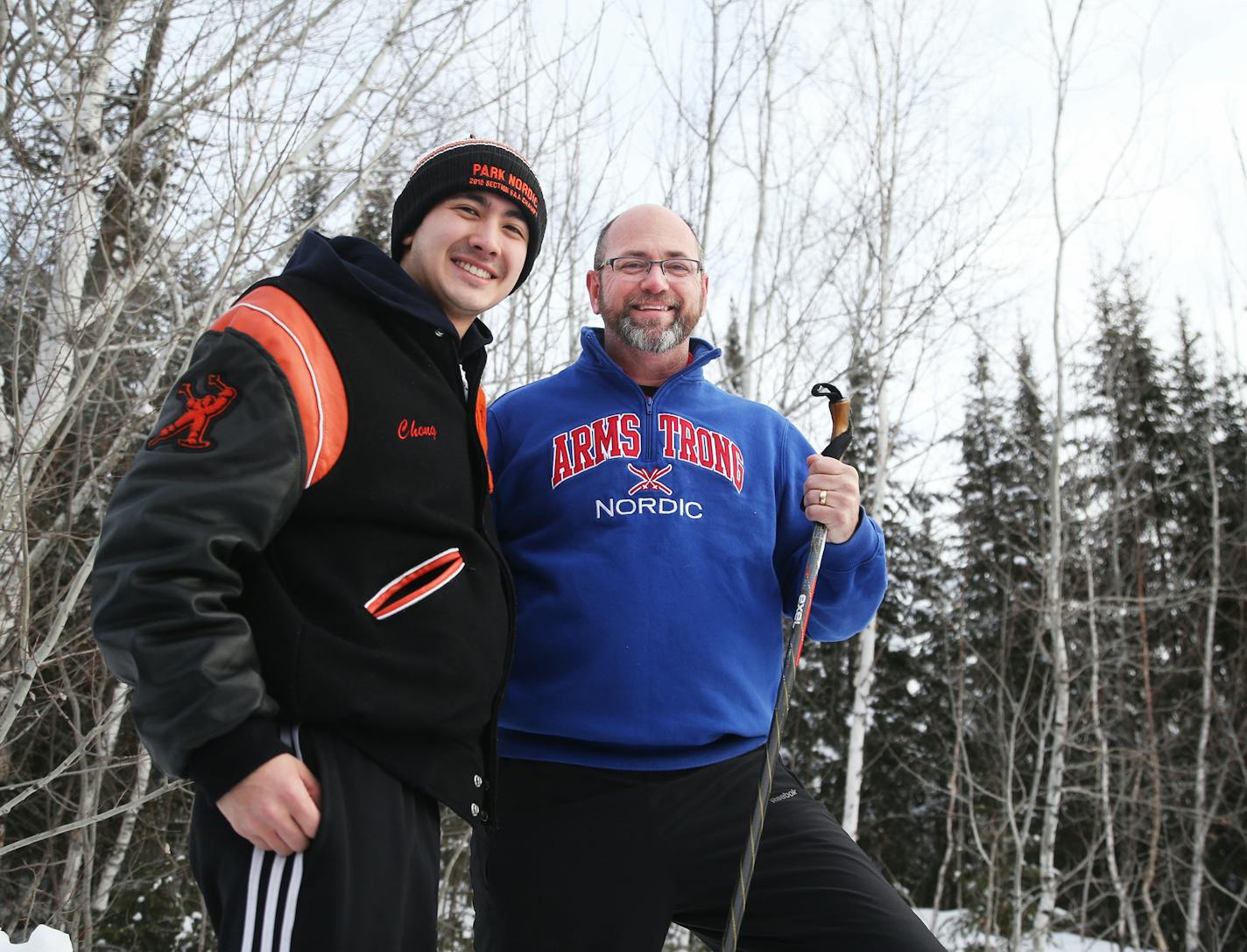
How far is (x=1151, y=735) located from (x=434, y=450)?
12.6 m

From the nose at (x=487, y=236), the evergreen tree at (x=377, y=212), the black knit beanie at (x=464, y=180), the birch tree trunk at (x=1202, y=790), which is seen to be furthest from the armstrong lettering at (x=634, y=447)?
the birch tree trunk at (x=1202, y=790)

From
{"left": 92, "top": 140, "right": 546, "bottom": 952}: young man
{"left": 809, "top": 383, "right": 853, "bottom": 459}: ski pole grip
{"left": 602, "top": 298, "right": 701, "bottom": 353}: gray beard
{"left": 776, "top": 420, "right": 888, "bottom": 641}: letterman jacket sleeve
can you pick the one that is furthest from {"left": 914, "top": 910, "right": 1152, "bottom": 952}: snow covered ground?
{"left": 92, "top": 140, "right": 546, "bottom": 952}: young man

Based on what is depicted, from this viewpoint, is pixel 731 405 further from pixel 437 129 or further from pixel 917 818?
pixel 917 818

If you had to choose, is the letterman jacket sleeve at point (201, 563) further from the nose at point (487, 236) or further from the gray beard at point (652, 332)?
the gray beard at point (652, 332)

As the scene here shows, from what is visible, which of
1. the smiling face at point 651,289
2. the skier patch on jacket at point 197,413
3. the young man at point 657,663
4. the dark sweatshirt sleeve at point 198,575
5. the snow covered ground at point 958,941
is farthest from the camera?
the snow covered ground at point 958,941

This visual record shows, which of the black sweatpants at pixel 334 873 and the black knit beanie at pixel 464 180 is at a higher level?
the black knit beanie at pixel 464 180

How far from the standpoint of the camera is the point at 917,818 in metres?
18.3

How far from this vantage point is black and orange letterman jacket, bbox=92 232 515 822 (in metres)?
1.32

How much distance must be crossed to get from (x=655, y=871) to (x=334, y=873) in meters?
0.95

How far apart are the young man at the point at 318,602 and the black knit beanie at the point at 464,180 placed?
0.29 m

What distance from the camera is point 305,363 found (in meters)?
1.56

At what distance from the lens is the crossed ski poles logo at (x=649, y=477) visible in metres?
2.41

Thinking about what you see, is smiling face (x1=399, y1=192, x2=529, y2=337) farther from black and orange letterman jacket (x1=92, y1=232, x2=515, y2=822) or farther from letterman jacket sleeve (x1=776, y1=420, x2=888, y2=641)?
letterman jacket sleeve (x1=776, y1=420, x2=888, y2=641)

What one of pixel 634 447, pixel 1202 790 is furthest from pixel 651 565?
pixel 1202 790
